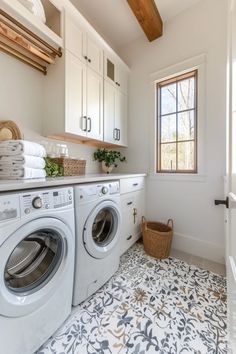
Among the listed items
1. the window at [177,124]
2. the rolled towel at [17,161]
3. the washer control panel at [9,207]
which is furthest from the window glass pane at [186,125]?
the washer control panel at [9,207]

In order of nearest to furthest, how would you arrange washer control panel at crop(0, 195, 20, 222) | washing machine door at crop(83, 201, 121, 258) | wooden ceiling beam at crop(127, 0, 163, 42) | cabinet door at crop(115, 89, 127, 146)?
washer control panel at crop(0, 195, 20, 222) → washing machine door at crop(83, 201, 121, 258) → wooden ceiling beam at crop(127, 0, 163, 42) → cabinet door at crop(115, 89, 127, 146)

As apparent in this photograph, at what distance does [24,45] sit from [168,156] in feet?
6.14

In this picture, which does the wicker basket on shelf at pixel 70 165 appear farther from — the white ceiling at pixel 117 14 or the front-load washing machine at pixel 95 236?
the white ceiling at pixel 117 14

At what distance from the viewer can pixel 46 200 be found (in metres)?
0.91

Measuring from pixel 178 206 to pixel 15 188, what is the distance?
1817mm

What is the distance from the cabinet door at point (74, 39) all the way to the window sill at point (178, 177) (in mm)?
1570

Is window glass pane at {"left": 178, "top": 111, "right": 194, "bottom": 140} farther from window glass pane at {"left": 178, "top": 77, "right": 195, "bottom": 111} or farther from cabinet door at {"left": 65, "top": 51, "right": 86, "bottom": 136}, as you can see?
cabinet door at {"left": 65, "top": 51, "right": 86, "bottom": 136}

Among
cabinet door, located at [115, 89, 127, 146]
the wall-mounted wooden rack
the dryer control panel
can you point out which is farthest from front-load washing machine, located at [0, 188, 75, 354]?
cabinet door, located at [115, 89, 127, 146]

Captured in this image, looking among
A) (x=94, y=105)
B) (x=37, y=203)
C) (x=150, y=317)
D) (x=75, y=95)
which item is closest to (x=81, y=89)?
(x=75, y=95)

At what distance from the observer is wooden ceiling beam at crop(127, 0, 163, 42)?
1.76 metres

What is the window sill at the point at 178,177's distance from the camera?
193 centimetres

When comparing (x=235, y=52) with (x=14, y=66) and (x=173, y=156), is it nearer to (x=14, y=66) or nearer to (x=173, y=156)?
(x=173, y=156)

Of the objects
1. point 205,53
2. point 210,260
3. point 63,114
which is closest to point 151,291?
point 210,260

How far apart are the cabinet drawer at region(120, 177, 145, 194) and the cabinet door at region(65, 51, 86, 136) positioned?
679mm
